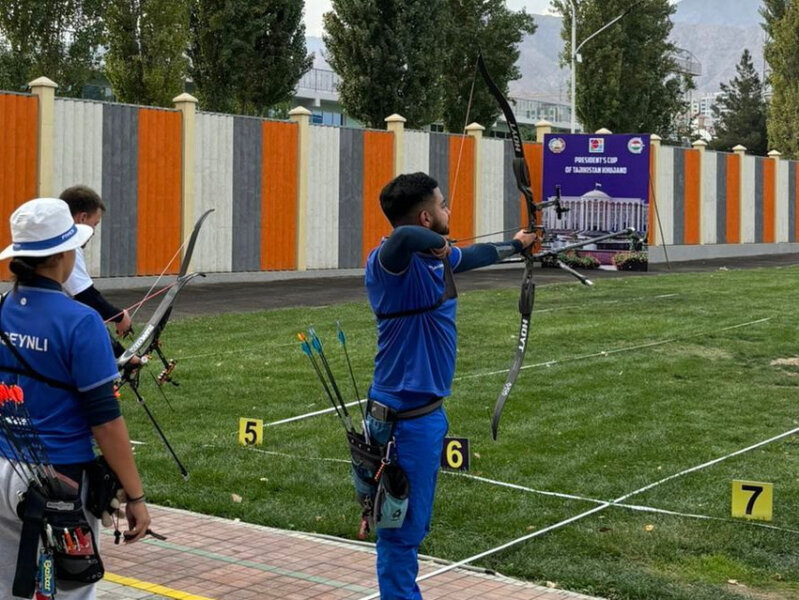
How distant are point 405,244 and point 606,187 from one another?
27.4 metres

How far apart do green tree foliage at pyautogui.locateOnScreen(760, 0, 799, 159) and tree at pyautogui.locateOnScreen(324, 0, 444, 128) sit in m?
27.1

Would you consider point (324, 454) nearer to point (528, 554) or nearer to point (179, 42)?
point (528, 554)

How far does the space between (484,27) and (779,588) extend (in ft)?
135

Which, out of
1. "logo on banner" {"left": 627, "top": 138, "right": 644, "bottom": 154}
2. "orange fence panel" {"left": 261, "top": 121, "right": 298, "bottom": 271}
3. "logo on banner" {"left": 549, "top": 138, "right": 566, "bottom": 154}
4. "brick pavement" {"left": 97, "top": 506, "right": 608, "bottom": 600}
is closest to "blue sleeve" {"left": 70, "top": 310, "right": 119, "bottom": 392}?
"brick pavement" {"left": 97, "top": 506, "right": 608, "bottom": 600}

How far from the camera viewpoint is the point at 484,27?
152 ft

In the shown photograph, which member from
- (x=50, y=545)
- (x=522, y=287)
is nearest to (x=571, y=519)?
(x=522, y=287)

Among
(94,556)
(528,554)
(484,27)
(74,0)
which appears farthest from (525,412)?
(484,27)

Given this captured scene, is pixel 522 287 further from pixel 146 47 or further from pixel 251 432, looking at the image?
pixel 146 47

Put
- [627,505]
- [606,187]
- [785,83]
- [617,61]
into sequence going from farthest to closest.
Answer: [785,83] < [617,61] < [606,187] < [627,505]

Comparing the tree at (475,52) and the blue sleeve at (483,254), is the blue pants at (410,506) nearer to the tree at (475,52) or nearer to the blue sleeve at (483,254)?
the blue sleeve at (483,254)

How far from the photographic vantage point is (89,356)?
14.0 feet

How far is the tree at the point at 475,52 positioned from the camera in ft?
147

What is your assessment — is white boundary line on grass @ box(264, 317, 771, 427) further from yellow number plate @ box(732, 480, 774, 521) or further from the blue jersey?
the blue jersey

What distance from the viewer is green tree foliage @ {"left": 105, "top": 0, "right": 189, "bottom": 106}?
33.7 metres
